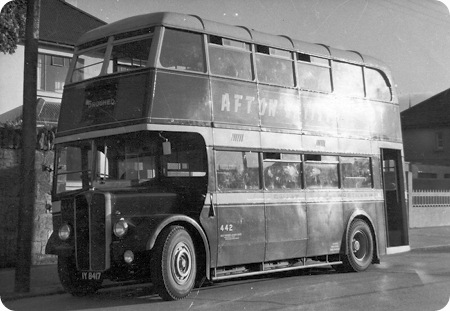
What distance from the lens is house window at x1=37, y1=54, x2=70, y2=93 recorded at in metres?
21.0

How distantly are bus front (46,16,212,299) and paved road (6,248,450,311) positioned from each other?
0.42 m

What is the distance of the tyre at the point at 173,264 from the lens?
352 inches

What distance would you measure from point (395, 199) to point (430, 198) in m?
12.9

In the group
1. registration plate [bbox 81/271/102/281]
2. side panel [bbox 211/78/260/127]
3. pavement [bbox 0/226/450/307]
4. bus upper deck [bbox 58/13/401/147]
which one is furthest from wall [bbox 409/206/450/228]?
registration plate [bbox 81/271/102/281]

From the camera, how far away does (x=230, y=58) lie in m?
10.6

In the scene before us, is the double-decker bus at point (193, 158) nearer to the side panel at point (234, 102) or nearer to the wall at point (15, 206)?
the side panel at point (234, 102)

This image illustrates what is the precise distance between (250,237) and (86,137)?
3.07 metres

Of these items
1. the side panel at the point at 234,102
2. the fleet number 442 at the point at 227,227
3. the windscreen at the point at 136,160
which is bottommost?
the fleet number 442 at the point at 227,227

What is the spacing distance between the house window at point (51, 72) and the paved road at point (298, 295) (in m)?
11.6

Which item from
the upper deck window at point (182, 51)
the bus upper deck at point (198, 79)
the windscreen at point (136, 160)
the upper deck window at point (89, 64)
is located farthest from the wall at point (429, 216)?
the upper deck window at point (89, 64)

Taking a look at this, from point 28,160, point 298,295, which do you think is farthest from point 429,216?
point 28,160

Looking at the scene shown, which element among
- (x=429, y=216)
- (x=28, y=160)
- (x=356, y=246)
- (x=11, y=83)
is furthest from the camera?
(x=429, y=216)

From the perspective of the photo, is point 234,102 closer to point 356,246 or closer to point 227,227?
point 227,227

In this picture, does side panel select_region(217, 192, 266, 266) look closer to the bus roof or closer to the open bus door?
the bus roof
